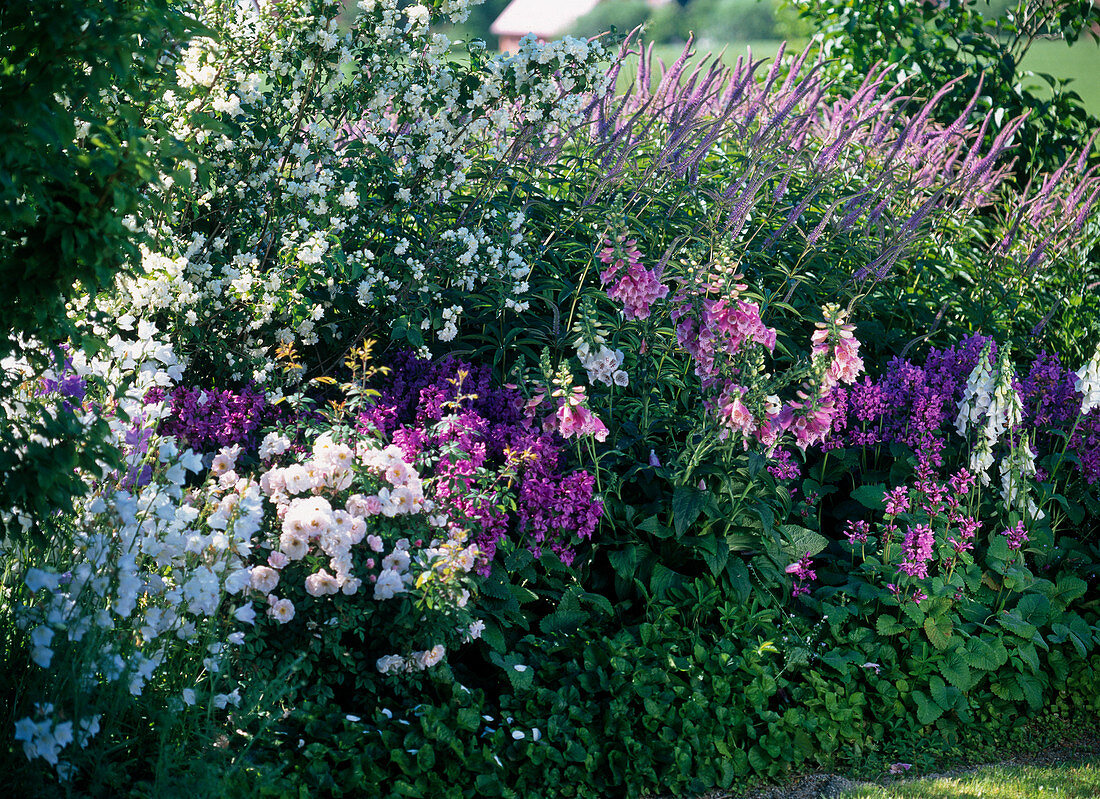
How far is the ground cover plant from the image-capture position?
104 inches

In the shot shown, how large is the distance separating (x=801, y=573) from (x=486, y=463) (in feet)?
4.12

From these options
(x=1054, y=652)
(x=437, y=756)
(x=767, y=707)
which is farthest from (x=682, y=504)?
(x=1054, y=652)

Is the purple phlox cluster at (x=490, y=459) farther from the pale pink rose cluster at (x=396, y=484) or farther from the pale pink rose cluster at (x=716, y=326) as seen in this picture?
the pale pink rose cluster at (x=716, y=326)

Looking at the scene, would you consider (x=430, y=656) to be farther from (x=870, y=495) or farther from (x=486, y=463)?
(x=870, y=495)

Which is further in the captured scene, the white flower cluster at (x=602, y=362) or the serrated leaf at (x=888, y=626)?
the serrated leaf at (x=888, y=626)

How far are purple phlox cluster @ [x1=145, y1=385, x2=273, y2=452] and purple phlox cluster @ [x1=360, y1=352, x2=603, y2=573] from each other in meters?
0.40

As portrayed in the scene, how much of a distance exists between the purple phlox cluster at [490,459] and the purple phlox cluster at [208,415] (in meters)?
0.40

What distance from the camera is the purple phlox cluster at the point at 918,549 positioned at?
3.69 metres

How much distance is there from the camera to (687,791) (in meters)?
3.13

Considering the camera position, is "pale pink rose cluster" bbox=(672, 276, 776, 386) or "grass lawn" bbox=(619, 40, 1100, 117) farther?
"grass lawn" bbox=(619, 40, 1100, 117)

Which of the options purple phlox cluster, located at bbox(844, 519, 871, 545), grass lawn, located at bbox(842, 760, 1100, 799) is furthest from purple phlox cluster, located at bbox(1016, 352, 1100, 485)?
grass lawn, located at bbox(842, 760, 1100, 799)

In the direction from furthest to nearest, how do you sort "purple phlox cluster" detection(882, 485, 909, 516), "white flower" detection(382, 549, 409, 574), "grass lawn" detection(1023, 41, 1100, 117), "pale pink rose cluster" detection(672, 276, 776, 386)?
"grass lawn" detection(1023, 41, 1100, 117)
"purple phlox cluster" detection(882, 485, 909, 516)
"pale pink rose cluster" detection(672, 276, 776, 386)
"white flower" detection(382, 549, 409, 574)

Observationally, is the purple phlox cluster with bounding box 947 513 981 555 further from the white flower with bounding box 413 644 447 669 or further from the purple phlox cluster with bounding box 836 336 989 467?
the white flower with bounding box 413 644 447 669

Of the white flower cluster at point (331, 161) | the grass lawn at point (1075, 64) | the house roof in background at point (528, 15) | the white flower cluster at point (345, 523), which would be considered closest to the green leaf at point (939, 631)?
the white flower cluster at point (345, 523)
